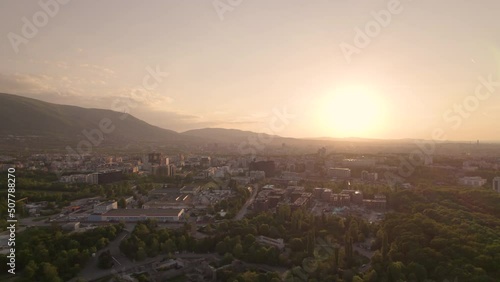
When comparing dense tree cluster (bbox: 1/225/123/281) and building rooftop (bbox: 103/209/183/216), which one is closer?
dense tree cluster (bbox: 1/225/123/281)

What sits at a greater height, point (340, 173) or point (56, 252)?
point (340, 173)

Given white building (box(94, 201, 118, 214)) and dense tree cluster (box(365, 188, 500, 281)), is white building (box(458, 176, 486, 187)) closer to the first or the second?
dense tree cluster (box(365, 188, 500, 281))

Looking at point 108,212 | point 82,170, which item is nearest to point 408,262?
point 108,212

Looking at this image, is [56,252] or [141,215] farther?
[141,215]

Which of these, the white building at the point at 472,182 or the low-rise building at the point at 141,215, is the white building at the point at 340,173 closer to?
the white building at the point at 472,182

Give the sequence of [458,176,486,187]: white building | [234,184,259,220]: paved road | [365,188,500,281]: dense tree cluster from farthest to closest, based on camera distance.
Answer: [458,176,486,187]: white building → [234,184,259,220]: paved road → [365,188,500,281]: dense tree cluster

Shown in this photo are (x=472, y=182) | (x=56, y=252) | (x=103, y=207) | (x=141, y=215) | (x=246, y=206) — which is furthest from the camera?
(x=472, y=182)

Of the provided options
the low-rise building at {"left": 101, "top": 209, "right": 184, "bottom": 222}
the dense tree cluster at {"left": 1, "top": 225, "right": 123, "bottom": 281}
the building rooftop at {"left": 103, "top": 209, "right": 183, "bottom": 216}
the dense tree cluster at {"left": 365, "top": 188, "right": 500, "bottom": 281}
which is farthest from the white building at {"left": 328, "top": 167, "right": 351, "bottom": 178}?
the dense tree cluster at {"left": 1, "top": 225, "right": 123, "bottom": 281}

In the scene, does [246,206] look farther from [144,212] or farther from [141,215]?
[141,215]

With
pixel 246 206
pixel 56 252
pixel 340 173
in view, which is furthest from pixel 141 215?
pixel 340 173

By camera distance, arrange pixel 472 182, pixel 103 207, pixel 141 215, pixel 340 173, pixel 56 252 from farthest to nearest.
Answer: pixel 340 173, pixel 472 182, pixel 103 207, pixel 141 215, pixel 56 252

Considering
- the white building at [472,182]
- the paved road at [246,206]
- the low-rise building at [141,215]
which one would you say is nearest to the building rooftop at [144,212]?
the low-rise building at [141,215]
